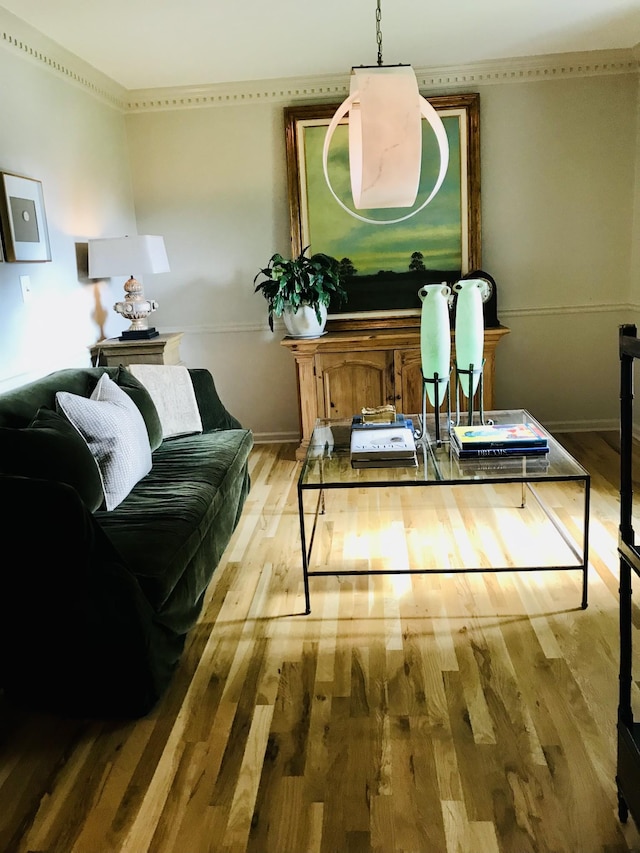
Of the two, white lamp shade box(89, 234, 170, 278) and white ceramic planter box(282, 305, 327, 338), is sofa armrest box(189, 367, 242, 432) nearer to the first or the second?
white lamp shade box(89, 234, 170, 278)

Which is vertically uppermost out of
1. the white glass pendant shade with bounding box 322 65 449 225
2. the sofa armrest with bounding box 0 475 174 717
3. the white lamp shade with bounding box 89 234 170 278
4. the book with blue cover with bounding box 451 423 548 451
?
the white glass pendant shade with bounding box 322 65 449 225

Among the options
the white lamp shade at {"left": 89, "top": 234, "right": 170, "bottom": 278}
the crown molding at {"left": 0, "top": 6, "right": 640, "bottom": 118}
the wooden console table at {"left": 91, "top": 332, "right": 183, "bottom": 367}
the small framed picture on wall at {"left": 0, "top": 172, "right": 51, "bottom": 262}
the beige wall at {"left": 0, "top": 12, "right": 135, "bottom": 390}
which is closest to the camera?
the small framed picture on wall at {"left": 0, "top": 172, "right": 51, "bottom": 262}

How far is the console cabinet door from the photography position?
4.46 metres

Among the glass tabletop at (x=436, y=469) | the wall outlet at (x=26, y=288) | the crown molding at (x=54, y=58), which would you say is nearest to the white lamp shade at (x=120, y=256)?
the wall outlet at (x=26, y=288)

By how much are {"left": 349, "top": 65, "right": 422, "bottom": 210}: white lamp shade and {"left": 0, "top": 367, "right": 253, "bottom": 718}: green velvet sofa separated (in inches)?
52.6

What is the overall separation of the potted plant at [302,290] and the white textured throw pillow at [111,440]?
170 centimetres

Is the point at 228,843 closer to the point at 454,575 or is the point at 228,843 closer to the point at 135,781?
the point at 135,781

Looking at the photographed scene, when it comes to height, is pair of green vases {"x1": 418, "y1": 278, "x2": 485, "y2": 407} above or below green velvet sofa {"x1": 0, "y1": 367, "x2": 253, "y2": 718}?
above

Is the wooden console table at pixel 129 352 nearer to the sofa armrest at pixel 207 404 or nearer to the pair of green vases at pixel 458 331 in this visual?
the sofa armrest at pixel 207 404

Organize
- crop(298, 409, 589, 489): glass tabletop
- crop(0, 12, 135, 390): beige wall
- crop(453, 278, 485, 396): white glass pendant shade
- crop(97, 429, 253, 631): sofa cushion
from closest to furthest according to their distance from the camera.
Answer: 1. crop(97, 429, 253, 631): sofa cushion
2. crop(298, 409, 589, 489): glass tabletop
3. crop(453, 278, 485, 396): white glass pendant shade
4. crop(0, 12, 135, 390): beige wall

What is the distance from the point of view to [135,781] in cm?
182

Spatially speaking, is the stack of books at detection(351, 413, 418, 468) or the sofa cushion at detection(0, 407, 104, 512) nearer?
the sofa cushion at detection(0, 407, 104, 512)

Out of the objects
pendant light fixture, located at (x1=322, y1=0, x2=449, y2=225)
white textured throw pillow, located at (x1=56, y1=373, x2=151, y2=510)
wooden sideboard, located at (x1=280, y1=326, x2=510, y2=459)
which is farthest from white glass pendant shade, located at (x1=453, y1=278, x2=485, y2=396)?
wooden sideboard, located at (x1=280, y1=326, x2=510, y2=459)

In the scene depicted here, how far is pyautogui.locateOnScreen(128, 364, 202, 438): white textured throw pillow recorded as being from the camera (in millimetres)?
3512
